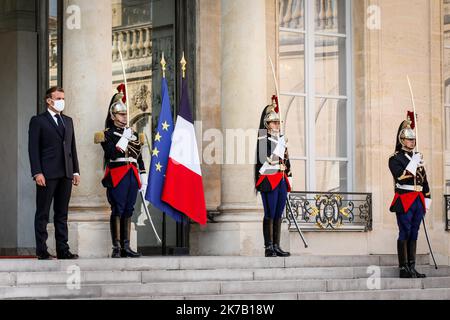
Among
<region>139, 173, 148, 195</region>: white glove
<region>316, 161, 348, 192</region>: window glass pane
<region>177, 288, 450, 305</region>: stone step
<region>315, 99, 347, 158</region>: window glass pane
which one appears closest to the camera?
<region>177, 288, 450, 305</region>: stone step

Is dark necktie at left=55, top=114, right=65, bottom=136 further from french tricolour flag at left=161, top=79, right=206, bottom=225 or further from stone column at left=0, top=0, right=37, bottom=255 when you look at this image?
stone column at left=0, top=0, right=37, bottom=255

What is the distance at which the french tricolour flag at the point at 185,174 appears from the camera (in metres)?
17.1

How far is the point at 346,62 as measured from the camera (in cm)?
1995

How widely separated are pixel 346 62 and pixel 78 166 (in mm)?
5852

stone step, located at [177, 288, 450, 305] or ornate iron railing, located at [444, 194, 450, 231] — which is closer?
stone step, located at [177, 288, 450, 305]

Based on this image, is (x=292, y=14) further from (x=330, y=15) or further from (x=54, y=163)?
(x=54, y=163)

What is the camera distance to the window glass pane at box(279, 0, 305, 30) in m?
19.5

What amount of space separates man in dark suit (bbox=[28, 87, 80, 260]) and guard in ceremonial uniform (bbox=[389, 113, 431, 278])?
3.85 meters

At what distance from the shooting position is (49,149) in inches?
589

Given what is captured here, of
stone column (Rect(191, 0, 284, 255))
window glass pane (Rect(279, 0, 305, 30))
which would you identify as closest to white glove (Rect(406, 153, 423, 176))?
stone column (Rect(191, 0, 284, 255))

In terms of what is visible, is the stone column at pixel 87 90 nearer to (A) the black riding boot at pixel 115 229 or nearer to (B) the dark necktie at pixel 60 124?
(A) the black riding boot at pixel 115 229

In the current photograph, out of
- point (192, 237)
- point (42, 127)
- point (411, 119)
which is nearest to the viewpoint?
point (42, 127)
